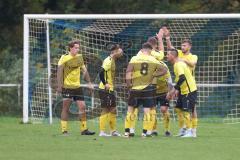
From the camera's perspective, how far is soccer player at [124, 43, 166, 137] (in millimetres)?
19047

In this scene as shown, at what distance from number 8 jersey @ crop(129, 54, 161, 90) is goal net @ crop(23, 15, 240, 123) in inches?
187

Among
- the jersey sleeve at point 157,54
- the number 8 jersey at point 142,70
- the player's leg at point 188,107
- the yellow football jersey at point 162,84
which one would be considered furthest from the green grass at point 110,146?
the jersey sleeve at point 157,54

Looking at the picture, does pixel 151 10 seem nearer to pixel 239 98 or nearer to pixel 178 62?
pixel 239 98

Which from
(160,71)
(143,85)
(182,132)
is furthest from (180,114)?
(143,85)

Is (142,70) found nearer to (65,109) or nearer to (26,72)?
(65,109)

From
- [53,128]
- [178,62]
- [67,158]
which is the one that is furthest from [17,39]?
[67,158]

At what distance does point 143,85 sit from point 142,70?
320 mm

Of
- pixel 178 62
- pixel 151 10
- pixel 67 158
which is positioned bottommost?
pixel 67 158

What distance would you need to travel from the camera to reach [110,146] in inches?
665

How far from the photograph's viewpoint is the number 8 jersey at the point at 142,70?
19.1m

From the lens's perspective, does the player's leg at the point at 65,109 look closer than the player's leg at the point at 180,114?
No

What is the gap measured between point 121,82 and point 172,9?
10312mm

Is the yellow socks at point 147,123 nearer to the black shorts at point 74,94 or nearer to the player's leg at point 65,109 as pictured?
the black shorts at point 74,94

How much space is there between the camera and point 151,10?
34.7 metres
